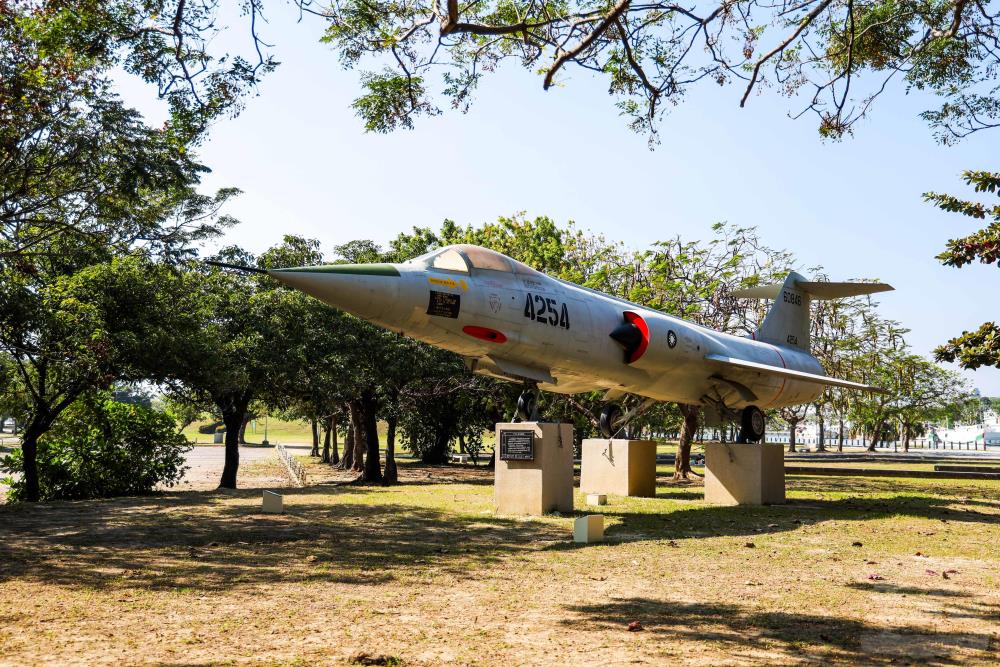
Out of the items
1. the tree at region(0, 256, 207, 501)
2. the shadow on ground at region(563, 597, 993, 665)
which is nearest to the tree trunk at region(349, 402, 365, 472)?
the tree at region(0, 256, 207, 501)

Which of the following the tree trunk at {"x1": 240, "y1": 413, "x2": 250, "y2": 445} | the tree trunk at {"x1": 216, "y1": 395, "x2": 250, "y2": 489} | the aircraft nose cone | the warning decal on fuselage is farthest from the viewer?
the tree trunk at {"x1": 240, "y1": 413, "x2": 250, "y2": 445}

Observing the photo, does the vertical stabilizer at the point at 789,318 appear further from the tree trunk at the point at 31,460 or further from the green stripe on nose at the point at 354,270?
the tree trunk at the point at 31,460

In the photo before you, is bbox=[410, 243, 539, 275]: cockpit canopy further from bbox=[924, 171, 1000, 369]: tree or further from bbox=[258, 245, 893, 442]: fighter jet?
bbox=[924, 171, 1000, 369]: tree

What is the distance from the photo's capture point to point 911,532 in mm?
12672

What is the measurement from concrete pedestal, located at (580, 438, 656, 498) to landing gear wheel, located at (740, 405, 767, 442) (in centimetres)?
257

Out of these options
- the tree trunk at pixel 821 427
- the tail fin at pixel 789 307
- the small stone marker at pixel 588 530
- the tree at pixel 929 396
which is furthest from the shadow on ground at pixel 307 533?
Result: the tree at pixel 929 396

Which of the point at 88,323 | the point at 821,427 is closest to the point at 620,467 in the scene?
the point at 88,323

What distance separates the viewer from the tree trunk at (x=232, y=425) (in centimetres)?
2423

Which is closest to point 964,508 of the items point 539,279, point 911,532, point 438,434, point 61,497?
point 911,532

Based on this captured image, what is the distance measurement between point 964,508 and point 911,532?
573 cm

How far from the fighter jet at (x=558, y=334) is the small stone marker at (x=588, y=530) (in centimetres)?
344

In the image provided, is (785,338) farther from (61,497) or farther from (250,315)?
(61,497)

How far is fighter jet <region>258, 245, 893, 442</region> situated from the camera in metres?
12.0

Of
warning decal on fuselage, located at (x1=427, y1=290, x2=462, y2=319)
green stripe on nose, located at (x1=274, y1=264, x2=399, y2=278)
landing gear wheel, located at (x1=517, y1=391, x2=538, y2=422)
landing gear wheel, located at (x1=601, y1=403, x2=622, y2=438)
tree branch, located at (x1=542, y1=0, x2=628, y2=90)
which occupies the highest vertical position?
tree branch, located at (x1=542, y1=0, x2=628, y2=90)
